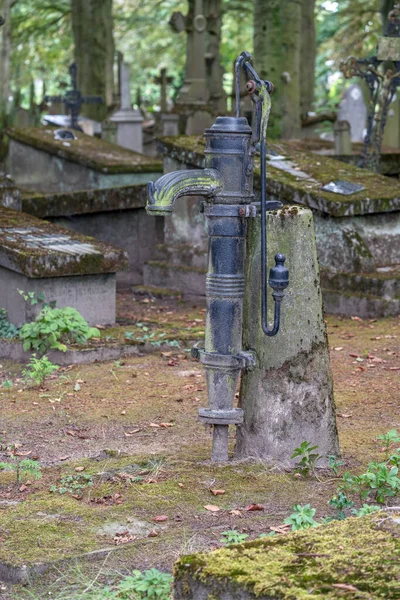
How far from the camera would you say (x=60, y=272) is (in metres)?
8.23

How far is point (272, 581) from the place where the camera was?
279cm

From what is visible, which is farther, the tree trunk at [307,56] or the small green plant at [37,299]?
the tree trunk at [307,56]

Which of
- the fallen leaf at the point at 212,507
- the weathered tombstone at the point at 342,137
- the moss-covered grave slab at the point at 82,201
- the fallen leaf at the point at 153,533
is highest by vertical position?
the weathered tombstone at the point at 342,137

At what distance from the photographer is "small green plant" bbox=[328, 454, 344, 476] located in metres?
4.86

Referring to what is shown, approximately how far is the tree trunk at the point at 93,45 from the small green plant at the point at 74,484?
61.0ft

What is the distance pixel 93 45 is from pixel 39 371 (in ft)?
56.0

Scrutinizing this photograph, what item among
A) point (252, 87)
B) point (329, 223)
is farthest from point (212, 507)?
point (329, 223)

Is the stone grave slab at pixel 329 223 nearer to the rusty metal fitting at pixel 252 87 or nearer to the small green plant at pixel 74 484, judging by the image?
the rusty metal fitting at pixel 252 87

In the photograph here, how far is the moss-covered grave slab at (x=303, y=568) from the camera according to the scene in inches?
107

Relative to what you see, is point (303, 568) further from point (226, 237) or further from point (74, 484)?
point (226, 237)

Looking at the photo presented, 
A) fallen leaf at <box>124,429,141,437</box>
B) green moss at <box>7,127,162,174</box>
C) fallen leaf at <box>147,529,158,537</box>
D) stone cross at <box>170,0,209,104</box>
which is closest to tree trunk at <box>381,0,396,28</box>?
stone cross at <box>170,0,209,104</box>

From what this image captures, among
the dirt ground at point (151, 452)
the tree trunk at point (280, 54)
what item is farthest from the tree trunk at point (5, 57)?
the dirt ground at point (151, 452)

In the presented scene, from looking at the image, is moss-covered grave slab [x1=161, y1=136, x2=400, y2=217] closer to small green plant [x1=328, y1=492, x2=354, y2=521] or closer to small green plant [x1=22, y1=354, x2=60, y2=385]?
small green plant [x1=22, y1=354, x2=60, y2=385]

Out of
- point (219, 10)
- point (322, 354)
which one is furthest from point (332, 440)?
point (219, 10)
